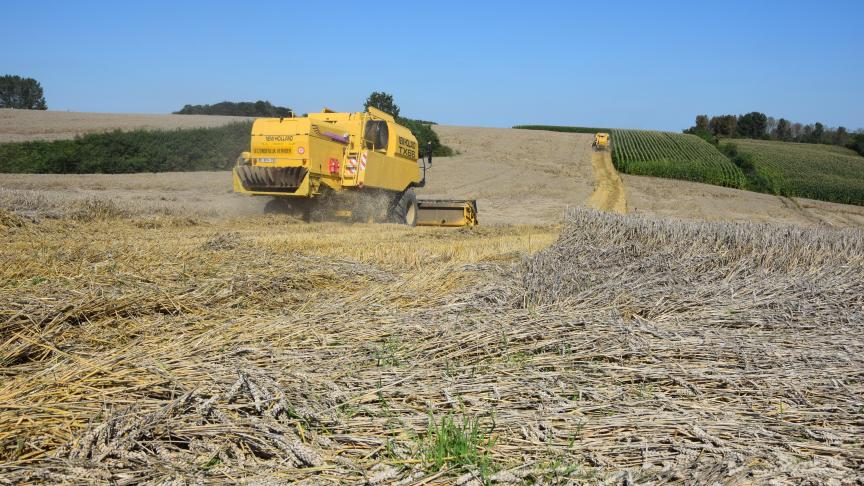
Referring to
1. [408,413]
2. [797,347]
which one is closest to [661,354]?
[797,347]

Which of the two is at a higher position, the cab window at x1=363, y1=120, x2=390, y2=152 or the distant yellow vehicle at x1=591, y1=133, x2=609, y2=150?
the distant yellow vehicle at x1=591, y1=133, x2=609, y2=150

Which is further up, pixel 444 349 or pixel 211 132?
pixel 211 132

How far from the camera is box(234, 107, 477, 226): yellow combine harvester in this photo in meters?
13.9

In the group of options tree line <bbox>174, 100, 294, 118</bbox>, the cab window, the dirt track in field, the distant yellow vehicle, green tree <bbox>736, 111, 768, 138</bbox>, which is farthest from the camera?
green tree <bbox>736, 111, 768, 138</bbox>

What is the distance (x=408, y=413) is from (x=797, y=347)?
262 centimetres

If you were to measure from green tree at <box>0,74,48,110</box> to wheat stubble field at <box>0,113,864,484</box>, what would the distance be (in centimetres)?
7399

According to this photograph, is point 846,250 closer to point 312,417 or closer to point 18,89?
point 312,417

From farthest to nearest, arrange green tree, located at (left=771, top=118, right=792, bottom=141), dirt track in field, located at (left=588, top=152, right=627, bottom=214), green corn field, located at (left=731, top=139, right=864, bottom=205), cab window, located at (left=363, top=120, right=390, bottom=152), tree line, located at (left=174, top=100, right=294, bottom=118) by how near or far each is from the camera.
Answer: green tree, located at (left=771, top=118, right=792, bottom=141)
tree line, located at (left=174, top=100, right=294, bottom=118)
green corn field, located at (left=731, top=139, right=864, bottom=205)
dirt track in field, located at (left=588, top=152, right=627, bottom=214)
cab window, located at (left=363, top=120, right=390, bottom=152)

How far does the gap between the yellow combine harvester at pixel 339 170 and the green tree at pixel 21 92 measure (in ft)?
215

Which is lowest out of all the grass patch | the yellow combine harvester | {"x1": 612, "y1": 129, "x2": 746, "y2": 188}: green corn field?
the grass patch

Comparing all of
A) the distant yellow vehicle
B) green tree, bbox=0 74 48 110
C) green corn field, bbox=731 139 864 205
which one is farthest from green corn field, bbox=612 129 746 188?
green tree, bbox=0 74 48 110

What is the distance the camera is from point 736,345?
4.04 m

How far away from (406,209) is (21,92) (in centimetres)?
6971

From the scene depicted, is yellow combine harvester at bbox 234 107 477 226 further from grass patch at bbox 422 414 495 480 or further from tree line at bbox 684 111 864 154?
tree line at bbox 684 111 864 154
